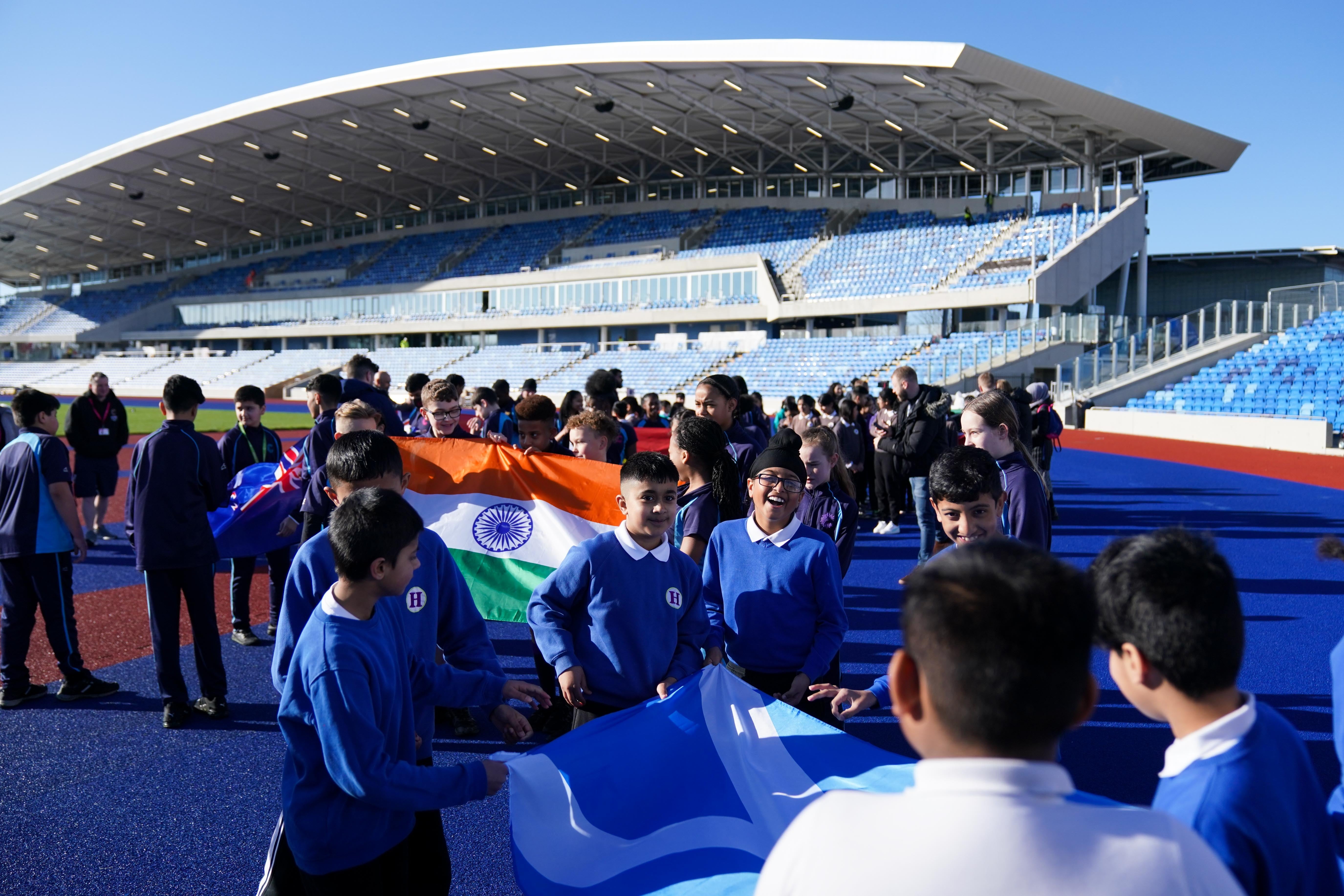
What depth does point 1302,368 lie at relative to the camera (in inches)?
1033

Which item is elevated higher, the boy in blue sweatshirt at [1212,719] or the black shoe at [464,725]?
the boy in blue sweatshirt at [1212,719]

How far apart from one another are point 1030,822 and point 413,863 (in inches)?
90.5

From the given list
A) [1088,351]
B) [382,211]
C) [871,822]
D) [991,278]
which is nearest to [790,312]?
[991,278]

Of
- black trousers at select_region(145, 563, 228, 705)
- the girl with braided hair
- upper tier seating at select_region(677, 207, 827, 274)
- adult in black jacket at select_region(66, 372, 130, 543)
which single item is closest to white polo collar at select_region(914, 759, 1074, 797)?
the girl with braided hair

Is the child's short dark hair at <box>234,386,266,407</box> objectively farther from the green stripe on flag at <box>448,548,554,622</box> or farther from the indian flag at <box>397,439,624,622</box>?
the green stripe on flag at <box>448,548,554,622</box>

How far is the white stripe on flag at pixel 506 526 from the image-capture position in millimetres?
6383

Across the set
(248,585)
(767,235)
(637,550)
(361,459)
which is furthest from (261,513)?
(767,235)

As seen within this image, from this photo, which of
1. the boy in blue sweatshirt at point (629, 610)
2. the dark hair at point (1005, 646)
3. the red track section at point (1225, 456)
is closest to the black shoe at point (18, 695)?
the boy in blue sweatshirt at point (629, 610)

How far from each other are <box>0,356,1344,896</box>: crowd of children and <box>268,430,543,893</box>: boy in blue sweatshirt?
0.04 ft

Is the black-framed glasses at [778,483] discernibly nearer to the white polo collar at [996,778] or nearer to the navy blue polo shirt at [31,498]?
the white polo collar at [996,778]

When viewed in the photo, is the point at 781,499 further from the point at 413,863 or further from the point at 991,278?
the point at 991,278

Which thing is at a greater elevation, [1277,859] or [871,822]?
[871,822]

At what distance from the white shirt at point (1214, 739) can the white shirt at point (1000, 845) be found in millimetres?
403

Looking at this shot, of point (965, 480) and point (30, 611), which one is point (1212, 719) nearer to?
point (965, 480)
